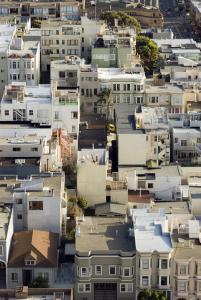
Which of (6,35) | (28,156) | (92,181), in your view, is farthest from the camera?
(6,35)

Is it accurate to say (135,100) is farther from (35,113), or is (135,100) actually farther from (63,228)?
(63,228)

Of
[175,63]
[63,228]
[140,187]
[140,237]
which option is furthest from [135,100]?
[140,237]

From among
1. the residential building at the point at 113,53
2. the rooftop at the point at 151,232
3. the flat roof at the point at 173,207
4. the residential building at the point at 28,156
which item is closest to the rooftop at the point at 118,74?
the residential building at the point at 113,53

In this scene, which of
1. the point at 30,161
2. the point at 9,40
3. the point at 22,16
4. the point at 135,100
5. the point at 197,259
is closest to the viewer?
the point at 197,259

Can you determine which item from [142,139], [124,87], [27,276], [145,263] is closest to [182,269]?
[145,263]

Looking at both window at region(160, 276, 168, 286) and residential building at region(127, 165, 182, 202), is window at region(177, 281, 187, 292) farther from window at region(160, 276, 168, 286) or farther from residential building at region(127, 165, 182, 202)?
residential building at region(127, 165, 182, 202)

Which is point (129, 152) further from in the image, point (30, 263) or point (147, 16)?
point (147, 16)

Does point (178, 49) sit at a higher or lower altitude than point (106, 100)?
higher
